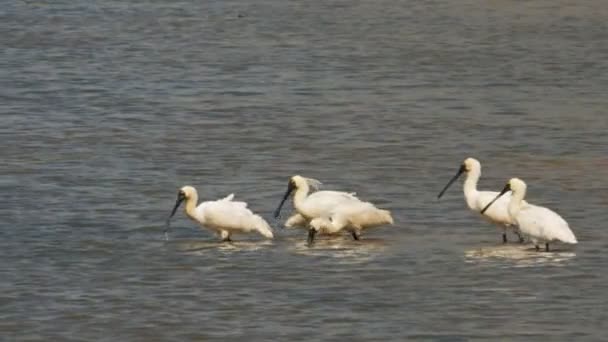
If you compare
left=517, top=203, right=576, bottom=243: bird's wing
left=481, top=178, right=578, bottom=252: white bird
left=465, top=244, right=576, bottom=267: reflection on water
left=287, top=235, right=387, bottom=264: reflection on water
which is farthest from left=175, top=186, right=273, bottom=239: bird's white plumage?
left=517, top=203, right=576, bottom=243: bird's wing

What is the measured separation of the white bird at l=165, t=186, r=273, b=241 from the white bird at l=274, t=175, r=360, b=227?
343 millimetres

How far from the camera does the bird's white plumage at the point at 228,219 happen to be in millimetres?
18188

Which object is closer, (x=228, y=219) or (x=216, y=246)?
(x=228, y=219)

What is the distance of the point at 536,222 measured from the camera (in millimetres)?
17766

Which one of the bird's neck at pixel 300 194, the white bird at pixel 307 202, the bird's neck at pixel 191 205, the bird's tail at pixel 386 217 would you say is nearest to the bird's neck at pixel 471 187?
the bird's tail at pixel 386 217

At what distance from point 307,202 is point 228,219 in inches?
35.4

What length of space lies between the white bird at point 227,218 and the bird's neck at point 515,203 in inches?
76.6

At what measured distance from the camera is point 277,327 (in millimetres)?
15352

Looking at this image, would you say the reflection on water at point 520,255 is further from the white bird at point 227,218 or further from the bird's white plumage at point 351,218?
the white bird at point 227,218

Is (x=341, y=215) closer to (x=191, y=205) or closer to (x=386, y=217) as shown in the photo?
(x=386, y=217)

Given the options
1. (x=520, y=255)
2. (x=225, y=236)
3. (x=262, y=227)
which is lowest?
(x=520, y=255)

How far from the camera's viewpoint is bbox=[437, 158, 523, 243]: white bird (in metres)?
18.5

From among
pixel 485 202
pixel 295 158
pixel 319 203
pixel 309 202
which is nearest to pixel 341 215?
pixel 319 203

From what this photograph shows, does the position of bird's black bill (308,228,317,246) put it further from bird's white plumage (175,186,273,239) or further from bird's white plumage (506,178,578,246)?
bird's white plumage (506,178,578,246)
